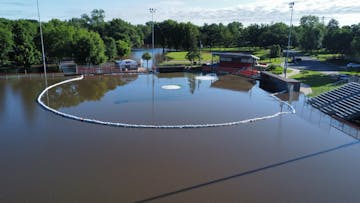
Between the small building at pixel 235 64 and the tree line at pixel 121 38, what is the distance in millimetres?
6164

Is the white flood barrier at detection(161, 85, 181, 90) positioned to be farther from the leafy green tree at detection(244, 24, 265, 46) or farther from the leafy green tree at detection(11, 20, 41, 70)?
the leafy green tree at detection(244, 24, 265, 46)

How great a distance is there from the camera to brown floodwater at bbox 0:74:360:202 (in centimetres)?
977

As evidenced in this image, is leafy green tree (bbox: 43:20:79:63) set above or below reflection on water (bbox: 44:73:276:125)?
above

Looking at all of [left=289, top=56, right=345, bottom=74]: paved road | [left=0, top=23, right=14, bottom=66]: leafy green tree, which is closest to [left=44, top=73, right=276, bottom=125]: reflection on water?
[left=0, top=23, right=14, bottom=66]: leafy green tree

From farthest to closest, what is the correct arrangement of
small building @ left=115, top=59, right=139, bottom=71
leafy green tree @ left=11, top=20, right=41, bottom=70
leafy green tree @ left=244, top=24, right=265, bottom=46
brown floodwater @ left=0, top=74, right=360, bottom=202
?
leafy green tree @ left=244, top=24, right=265, bottom=46 < small building @ left=115, top=59, right=139, bottom=71 < leafy green tree @ left=11, top=20, right=41, bottom=70 < brown floodwater @ left=0, top=74, right=360, bottom=202

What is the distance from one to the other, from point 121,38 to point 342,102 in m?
51.5

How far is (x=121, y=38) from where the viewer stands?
62.4 meters

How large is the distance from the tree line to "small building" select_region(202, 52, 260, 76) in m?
6.16

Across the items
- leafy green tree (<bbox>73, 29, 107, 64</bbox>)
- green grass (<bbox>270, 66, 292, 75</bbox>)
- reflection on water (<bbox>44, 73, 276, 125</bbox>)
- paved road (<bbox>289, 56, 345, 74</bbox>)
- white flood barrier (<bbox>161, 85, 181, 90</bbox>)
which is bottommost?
reflection on water (<bbox>44, 73, 276, 125</bbox>)

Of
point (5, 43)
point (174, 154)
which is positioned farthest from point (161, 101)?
point (5, 43)

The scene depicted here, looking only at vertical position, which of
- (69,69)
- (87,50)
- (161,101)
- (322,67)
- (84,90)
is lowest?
(161,101)

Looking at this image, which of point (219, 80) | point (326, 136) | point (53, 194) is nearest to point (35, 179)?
point (53, 194)

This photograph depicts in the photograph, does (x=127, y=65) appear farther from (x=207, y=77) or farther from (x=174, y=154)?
(x=174, y=154)

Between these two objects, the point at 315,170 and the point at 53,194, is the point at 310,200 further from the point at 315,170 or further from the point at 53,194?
the point at 53,194
